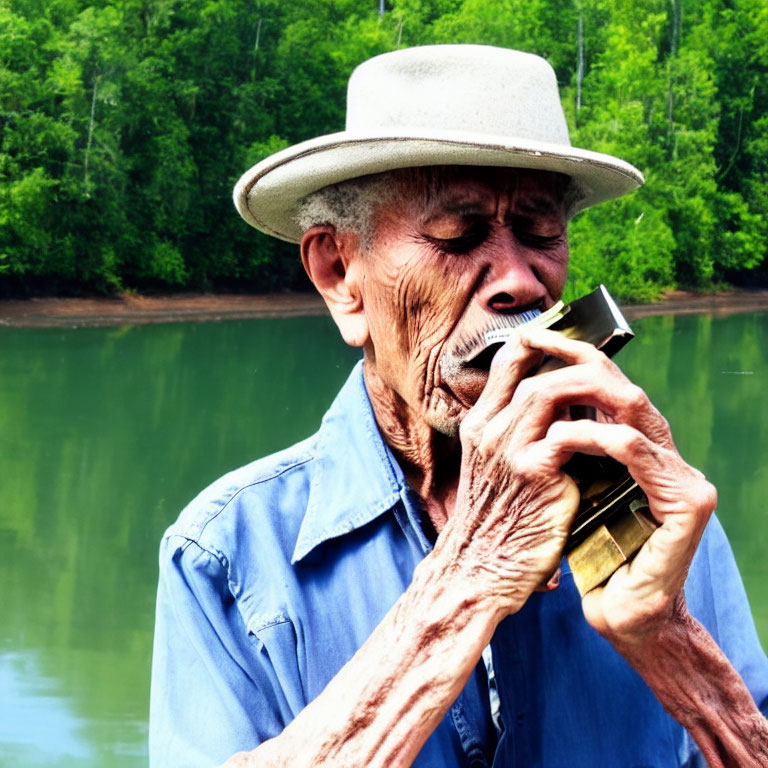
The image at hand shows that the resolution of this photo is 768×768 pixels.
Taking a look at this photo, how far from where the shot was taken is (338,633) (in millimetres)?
1766

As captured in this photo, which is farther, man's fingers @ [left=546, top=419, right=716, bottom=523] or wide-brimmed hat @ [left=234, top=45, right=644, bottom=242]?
wide-brimmed hat @ [left=234, top=45, right=644, bottom=242]

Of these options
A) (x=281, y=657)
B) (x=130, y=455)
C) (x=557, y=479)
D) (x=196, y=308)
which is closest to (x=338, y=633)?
(x=281, y=657)

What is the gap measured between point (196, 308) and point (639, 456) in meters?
30.1

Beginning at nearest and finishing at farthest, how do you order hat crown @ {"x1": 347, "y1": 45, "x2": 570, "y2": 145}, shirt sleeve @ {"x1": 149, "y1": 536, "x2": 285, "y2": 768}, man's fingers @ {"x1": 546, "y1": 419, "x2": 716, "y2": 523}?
man's fingers @ {"x1": 546, "y1": 419, "x2": 716, "y2": 523} → shirt sleeve @ {"x1": 149, "y1": 536, "x2": 285, "y2": 768} → hat crown @ {"x1": 347, "y1": 45, "x2": 570, "y2": 145}

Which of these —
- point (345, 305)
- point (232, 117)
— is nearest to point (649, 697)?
point (345, 305)

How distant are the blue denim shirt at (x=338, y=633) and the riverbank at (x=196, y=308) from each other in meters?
24.3

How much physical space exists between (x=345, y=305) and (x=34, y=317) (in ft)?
84.6

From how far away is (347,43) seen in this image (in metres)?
42.1

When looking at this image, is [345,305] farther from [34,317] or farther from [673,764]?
[34,317]

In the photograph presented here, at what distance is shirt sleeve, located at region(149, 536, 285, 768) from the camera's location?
5.51ft

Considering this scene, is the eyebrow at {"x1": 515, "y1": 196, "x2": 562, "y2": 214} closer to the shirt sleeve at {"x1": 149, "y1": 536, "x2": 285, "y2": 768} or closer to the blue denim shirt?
the blue denim shirt

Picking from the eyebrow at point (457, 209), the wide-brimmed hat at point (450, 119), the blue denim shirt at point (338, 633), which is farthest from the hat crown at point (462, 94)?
the blue denim shirt at point (338, 633)

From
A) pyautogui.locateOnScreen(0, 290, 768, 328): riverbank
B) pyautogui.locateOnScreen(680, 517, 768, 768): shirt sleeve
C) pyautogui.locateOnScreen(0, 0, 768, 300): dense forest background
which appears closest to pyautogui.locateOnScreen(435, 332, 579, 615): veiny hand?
pyautogui.locateOnScreen(680, 517, 768, 768): shirt sleeve

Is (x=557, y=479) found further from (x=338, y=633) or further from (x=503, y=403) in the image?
(x=338, y=633)
